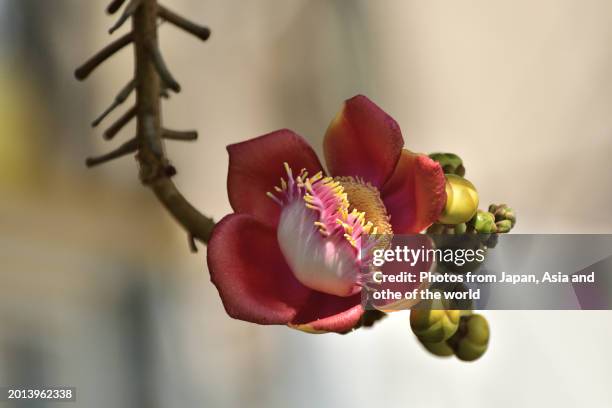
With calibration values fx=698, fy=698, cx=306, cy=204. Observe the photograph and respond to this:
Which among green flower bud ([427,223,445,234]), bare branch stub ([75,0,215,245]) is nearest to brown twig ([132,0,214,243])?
bare branch stub ([75,0,215,245])

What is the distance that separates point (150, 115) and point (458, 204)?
5.8 inches

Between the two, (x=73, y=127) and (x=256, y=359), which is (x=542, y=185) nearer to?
(x=256, y=359)

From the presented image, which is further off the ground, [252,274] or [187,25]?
[187,25]

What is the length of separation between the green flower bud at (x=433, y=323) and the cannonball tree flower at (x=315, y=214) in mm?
30

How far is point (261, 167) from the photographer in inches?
12.2

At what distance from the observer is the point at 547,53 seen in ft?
2.72

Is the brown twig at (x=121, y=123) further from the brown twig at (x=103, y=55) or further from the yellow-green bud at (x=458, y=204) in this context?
the yellow-green bud at (x=458, y=204)

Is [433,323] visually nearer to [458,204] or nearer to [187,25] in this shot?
[458,204]

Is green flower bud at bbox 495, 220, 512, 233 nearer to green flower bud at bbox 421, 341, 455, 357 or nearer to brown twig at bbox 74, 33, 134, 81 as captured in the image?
green flower bud at bbox 421, 341, 455, 357

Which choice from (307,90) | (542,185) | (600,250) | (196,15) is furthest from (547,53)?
(600,250)

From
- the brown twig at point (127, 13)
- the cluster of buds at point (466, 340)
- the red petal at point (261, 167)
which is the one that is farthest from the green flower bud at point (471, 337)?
the brown twig at point (127, 13)

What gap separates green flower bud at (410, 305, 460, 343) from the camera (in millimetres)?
289

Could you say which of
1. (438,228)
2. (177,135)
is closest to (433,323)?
(438,228)

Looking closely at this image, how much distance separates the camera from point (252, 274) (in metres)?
0.29
